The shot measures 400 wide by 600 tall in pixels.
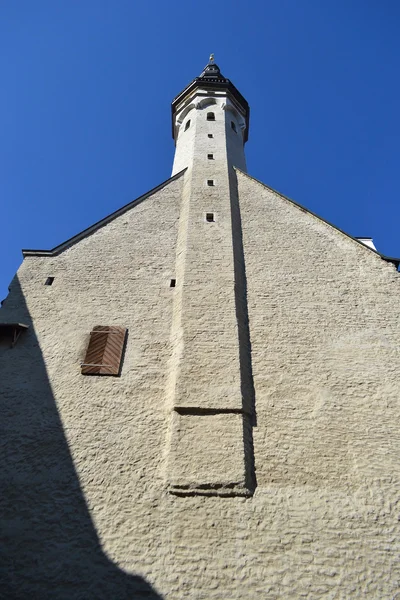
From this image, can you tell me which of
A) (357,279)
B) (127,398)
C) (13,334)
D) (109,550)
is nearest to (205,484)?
(109,550)

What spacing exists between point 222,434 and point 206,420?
34 centimetres

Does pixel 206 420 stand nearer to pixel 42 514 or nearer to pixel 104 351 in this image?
pixel 104 351

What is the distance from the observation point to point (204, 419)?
675cm

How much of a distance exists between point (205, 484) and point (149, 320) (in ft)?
11.5

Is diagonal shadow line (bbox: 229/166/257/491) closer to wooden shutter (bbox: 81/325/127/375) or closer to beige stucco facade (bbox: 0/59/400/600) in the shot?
beige stucco facade (bbox: 0/59/400/600)

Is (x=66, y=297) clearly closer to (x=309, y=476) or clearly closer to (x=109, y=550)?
(x=109, y=550)

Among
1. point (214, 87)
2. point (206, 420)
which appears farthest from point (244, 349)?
point (214, 87)

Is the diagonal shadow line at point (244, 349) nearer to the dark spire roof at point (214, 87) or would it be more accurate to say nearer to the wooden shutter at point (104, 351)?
the wooden shutter at point (104, 351)

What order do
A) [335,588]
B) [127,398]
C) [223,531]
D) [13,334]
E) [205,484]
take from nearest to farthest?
[335,588], [223,531], [205,484], [127,398], [13,334]

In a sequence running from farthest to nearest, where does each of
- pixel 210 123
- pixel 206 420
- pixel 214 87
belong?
pixel 214 87 < pixel 210 123 < pixel 206 420

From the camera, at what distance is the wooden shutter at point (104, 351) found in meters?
7.68

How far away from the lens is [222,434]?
6566mm

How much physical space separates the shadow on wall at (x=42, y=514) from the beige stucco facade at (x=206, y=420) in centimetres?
2

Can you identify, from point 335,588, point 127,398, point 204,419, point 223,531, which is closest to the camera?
point 335,588
